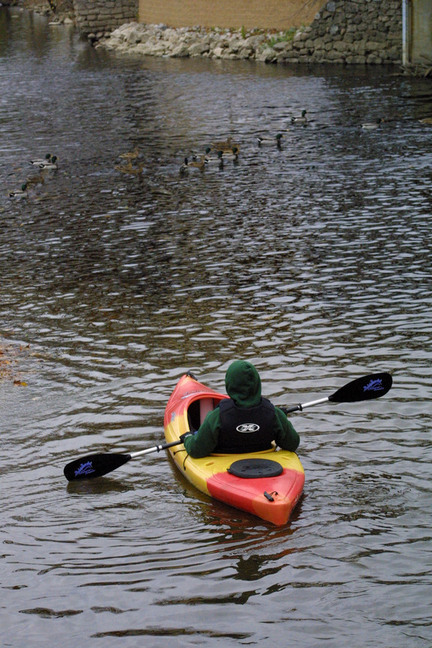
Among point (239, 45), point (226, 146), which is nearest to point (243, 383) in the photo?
point (226, 146)

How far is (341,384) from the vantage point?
32.6 ft

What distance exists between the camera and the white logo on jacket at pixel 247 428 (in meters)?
7.78

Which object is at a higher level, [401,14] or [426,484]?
[401,14]

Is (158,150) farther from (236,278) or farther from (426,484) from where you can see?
(426,484)

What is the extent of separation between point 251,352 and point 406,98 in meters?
19.4

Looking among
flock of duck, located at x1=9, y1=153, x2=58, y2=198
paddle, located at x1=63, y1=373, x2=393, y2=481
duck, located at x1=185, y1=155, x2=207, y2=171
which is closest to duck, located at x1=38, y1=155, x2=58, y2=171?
flock of duck, located at x1=9, y1=153, x2=58, y2=198

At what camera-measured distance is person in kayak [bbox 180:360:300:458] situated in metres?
7.62

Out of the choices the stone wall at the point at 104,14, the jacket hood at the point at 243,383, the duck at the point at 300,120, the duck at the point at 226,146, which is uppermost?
the stone wall at the point at 104,14

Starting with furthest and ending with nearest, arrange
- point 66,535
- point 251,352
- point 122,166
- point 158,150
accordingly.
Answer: point 158,150, point 122,166, point 251,352, point 66,535

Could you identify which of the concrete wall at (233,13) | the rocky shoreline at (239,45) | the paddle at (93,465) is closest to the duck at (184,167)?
the paddle at (93,465)

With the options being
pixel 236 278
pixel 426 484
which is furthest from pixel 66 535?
pixel 236 278

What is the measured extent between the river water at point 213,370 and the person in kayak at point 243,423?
0.45 meters

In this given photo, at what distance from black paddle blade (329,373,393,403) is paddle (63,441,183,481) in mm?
2096

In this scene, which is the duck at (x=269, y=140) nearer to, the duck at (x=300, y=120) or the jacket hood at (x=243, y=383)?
the duck at (x=300, y=120)
